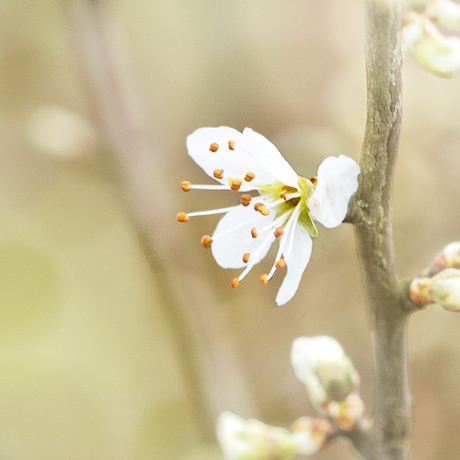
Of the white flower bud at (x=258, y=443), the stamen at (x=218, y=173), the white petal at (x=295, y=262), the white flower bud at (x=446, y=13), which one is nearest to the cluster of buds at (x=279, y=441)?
the white flower bud at (x=258, y=443)

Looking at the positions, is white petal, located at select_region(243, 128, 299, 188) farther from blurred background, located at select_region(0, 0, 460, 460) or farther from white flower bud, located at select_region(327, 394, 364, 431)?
blurred background, located at select_region(0, 0, 460, 460)

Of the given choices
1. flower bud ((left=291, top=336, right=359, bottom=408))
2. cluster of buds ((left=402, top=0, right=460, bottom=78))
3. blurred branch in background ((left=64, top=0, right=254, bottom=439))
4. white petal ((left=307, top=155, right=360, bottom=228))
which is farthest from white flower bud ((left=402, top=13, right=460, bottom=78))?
blurred branch in background ((left=64, top=0, right=254, bottom=439))

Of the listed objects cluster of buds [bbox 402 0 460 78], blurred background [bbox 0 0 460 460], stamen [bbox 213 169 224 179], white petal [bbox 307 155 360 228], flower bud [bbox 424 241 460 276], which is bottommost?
flower bud [bbox 424 241 460 276]

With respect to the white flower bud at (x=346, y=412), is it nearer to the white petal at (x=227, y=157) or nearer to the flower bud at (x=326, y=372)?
the flower bud at (x=326, y=372)

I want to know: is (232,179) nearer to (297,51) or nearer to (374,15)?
(374,15)

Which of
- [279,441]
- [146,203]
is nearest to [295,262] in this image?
[279,441]

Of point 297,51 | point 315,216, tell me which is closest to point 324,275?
point 297,51
